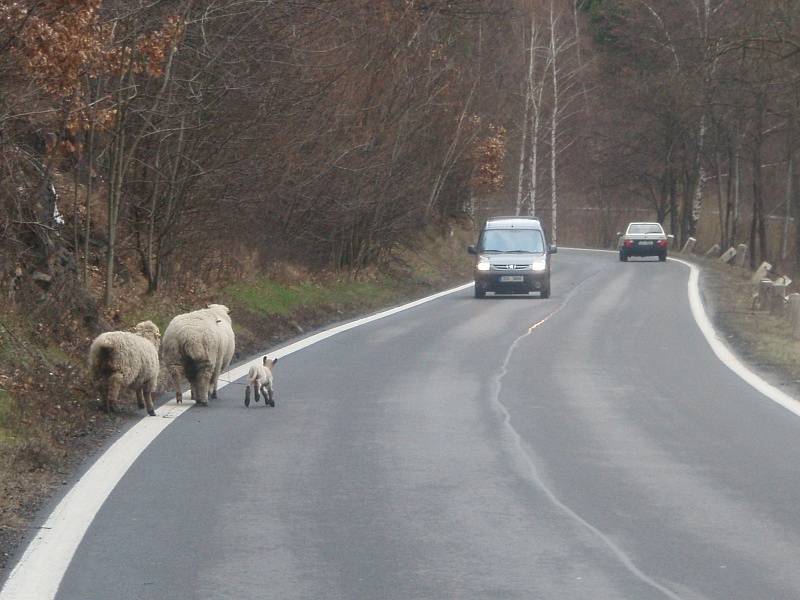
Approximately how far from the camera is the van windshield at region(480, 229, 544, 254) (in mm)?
34875

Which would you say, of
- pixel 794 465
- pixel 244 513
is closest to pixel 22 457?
pixel 244 513

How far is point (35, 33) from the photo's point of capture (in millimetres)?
13055

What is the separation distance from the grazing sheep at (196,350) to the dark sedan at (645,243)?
46049 millimetres

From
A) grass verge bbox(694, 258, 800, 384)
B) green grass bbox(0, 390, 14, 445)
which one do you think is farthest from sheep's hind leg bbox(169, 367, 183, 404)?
grass verge bbox(694, 258, 800, 384)

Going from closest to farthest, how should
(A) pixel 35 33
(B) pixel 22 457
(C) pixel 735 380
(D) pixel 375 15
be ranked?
(B) pixel 22 457, (A) pixel 35 33, (C) pixel 735 380, (D) pixel 375 15

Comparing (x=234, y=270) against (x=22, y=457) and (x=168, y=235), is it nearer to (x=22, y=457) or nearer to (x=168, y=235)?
(x=168, y=235)

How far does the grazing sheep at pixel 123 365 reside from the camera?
12.8m

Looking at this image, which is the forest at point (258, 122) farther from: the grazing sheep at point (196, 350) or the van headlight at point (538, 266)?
the van headlight at point (538, 266)

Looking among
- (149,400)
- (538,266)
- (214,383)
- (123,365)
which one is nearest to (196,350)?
(149,400)

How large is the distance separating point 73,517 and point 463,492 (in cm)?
251

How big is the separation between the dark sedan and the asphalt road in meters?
41.2

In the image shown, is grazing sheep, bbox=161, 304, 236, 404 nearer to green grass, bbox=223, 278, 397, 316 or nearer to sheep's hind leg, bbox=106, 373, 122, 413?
sheep's hind leg, bbox=106, 373, 122, 413

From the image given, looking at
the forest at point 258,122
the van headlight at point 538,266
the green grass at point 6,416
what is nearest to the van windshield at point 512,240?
the van headlight at point 538,266

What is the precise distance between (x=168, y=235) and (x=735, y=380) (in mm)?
10222
